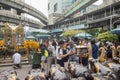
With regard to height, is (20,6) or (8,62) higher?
(20,6)

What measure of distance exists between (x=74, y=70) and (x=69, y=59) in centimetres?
226

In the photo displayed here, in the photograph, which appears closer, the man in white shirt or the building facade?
the man in white shirt

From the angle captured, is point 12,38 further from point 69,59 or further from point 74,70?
point 74,70

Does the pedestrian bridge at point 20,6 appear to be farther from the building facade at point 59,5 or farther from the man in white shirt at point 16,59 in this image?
the building facade at point 59,5

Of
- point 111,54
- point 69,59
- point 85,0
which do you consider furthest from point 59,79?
point 85,0

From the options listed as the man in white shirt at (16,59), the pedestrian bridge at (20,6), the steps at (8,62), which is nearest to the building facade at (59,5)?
the pedestrian bridge at (20,6)

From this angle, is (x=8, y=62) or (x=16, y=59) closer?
(x=16, y=59)

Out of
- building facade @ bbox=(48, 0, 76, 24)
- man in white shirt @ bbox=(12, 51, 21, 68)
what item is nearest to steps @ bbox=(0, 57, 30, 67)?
man in white shirt @ bbox=(12, 51, 21, 68)

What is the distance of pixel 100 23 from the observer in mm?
42750

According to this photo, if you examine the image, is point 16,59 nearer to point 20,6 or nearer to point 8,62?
point 8,62

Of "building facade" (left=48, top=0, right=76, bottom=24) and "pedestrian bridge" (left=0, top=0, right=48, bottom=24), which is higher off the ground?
"building facade" (left=48, top=0, right=76, bottom=24)

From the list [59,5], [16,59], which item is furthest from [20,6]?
[59,5]

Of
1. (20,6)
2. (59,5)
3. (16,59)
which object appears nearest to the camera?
(16,59)

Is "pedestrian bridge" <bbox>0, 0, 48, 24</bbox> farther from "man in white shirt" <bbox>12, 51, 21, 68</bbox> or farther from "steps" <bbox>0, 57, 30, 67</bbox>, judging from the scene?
"man in white shirt" <bbox>12, 51, 21, 68</bbox>
